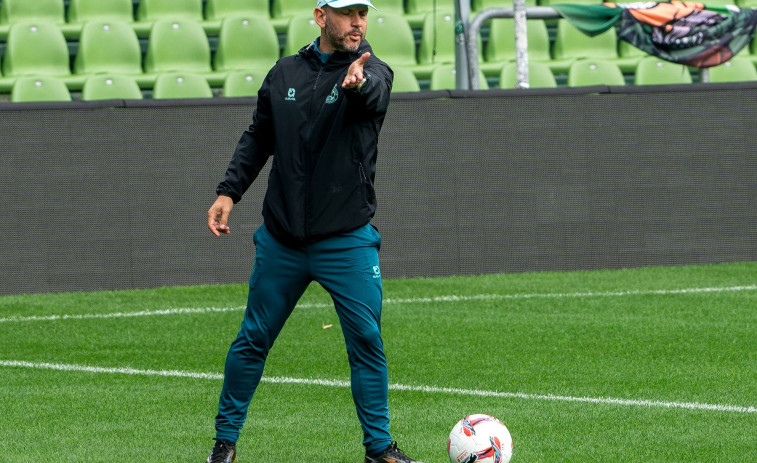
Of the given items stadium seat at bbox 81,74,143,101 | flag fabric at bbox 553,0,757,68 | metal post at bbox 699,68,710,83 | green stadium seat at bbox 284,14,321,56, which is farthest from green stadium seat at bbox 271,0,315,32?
metal post at bbox 699,68,710,83

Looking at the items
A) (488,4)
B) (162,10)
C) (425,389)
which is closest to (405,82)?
(488,4)

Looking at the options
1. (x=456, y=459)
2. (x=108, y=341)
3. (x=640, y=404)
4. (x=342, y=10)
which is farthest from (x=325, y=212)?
(x=108, y=341)

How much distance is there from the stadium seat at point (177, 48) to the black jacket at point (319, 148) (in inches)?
336

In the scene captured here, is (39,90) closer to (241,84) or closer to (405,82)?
(241,84)

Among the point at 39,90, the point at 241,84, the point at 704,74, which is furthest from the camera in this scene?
the point at 241,84

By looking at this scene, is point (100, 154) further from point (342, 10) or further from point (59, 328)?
point (342, 10)

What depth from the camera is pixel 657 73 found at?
14.1m

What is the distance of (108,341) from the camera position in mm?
8477

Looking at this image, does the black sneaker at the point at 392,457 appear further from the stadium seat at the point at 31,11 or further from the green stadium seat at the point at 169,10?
the stadium seat at the point at 31,11

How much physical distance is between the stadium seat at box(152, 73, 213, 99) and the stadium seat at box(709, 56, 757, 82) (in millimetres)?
5641

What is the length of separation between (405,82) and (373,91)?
835 cm

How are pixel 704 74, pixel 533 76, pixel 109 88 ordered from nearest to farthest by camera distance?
pixel 109 88
pixel 704 74
pixel 533 76

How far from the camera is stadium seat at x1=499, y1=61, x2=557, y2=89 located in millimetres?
13258

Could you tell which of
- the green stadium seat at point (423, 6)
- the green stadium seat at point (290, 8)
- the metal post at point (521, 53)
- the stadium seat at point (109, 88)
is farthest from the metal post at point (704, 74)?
the stadium seat at point (109, 88)
